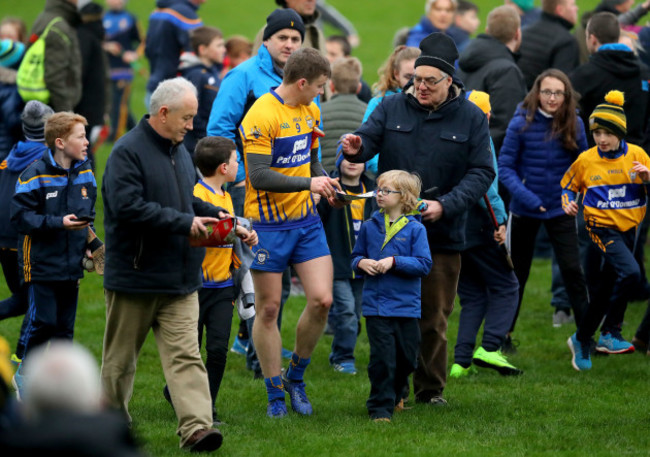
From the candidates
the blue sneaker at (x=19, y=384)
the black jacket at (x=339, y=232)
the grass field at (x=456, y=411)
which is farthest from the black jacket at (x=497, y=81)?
the blue sneaker at (x=19, y=384)

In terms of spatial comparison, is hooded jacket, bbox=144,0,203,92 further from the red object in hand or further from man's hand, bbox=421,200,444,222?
the red object in hand

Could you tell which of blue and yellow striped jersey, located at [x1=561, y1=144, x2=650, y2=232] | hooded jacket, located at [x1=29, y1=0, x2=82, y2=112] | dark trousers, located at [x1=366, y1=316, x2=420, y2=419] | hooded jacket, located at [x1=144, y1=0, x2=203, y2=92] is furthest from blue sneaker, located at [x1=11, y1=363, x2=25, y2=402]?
hooded jacket, located at [x1=144, y1=0, x2=203, y2=92]

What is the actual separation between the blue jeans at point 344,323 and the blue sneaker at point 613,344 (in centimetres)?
218

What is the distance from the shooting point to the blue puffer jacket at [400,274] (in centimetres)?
701

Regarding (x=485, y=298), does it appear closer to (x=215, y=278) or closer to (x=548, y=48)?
(x=215, y=278)

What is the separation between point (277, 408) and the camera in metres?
7.36

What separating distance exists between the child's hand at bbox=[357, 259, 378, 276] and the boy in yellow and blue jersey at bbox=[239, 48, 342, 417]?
459 millimetres

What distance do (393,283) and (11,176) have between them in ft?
10.4

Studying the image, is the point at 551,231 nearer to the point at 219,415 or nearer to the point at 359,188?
the point at 359,188

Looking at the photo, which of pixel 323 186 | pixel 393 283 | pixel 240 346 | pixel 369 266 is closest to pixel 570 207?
pixel 393 283

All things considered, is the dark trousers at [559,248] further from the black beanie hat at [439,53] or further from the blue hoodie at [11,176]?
the blue hoodie at [11,176]

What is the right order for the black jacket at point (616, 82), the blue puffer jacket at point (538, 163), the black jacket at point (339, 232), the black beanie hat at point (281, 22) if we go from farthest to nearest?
the black jacket at point (616, 82)
the blue puffer jacket at point (538, 163)
the black jacket at point (339, 232)
the black beanie hat at point (281, 22)

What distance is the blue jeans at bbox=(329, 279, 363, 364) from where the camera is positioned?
29.6 feet

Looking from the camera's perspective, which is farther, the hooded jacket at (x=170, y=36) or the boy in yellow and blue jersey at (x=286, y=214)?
the hooded jacket at (x=170, y=36)
